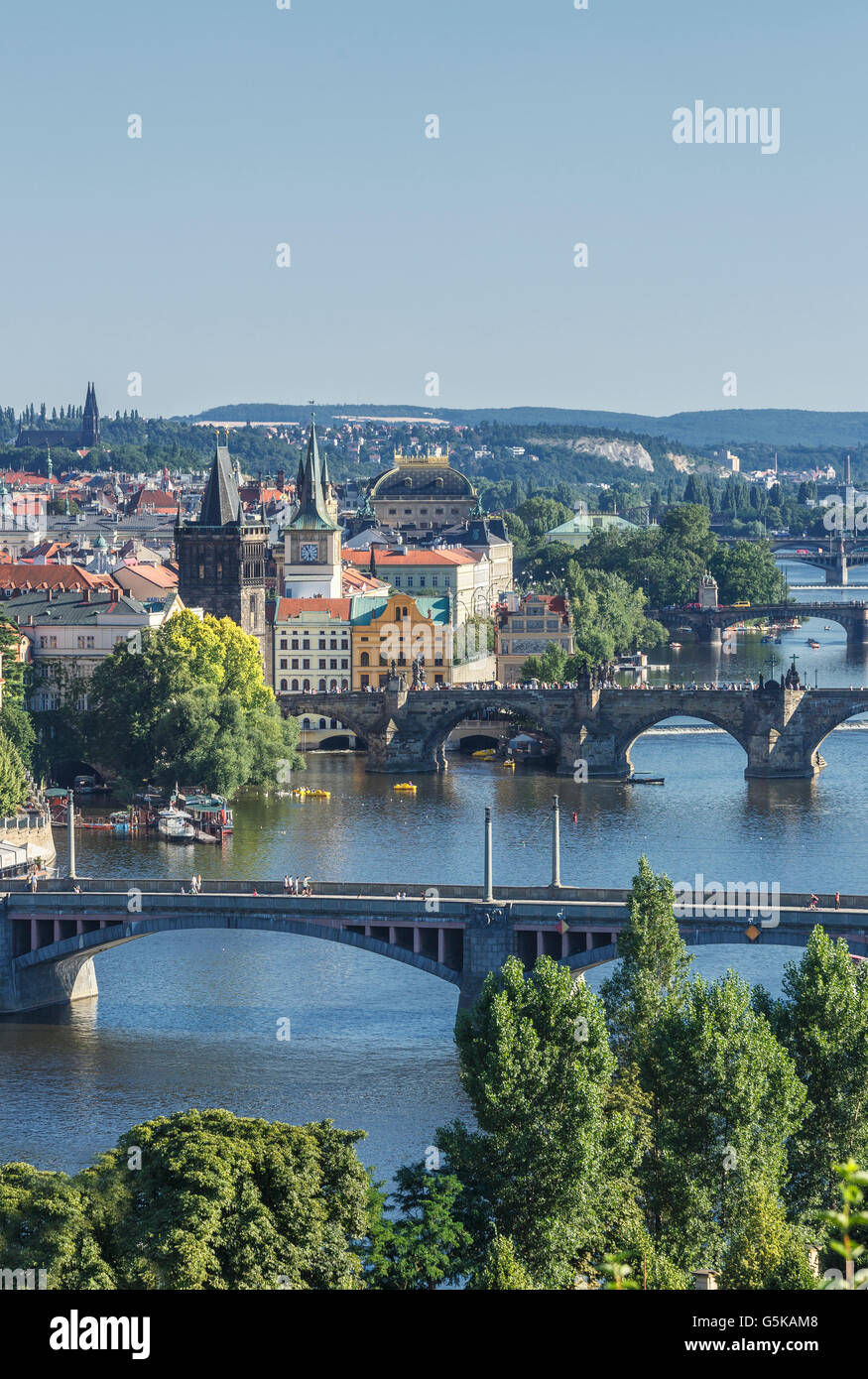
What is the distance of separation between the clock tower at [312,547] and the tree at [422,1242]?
249ft

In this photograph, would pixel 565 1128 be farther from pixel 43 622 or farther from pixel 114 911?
pixel 43 622

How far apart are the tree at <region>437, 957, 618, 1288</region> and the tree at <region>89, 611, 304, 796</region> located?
47.1 meters

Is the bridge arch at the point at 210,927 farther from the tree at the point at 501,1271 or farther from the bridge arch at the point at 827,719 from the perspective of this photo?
the bridge arch at the point at 827,719

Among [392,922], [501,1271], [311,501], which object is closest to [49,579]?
[311,501]

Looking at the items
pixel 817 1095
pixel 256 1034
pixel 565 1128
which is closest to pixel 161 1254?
pixel 565 1128

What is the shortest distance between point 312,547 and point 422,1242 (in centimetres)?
7977

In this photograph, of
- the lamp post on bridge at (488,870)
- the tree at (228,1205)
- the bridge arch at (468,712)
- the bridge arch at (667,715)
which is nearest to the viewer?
the tree at (228,1205)

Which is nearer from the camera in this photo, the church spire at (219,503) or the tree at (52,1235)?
the tree at (52,1235)

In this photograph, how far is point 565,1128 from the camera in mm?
31859

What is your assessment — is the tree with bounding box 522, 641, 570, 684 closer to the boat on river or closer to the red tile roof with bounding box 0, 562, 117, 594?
the red tile roof with bounding box 0, 562, 117, 594

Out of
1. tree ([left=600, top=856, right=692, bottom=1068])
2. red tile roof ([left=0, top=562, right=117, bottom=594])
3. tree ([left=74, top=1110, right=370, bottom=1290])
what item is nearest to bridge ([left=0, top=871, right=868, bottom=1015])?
tree ([left=600, top=856, right=692, bottom=1068])

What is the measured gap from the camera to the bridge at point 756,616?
143m

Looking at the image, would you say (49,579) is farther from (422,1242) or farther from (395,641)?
(422,1242)

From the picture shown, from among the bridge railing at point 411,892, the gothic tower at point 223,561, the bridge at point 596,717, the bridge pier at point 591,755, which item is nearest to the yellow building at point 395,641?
the gothic tower at point 223,561
